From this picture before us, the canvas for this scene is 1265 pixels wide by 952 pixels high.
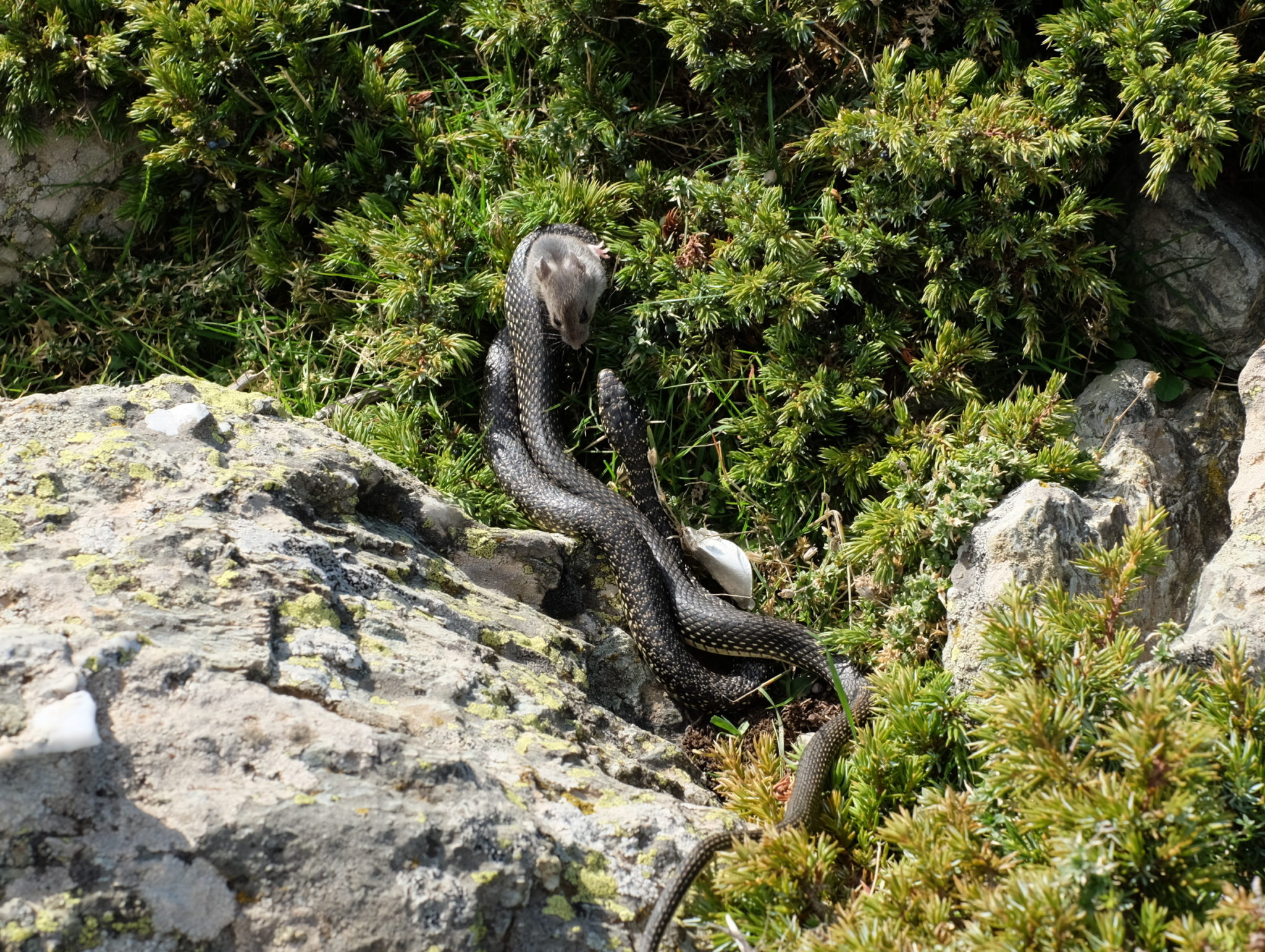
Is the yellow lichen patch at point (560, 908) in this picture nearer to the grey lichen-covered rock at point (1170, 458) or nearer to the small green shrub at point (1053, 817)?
the small green shrub at point (1053, 817)

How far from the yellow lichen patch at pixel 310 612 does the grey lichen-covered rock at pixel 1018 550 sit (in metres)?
2.38

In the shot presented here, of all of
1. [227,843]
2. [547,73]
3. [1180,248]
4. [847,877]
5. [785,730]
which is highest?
[547,73]

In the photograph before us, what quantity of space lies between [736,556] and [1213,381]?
2449 millimetres

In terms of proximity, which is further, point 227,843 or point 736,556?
point 736,556

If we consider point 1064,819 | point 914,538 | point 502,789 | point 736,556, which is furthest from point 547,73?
point 1064,819

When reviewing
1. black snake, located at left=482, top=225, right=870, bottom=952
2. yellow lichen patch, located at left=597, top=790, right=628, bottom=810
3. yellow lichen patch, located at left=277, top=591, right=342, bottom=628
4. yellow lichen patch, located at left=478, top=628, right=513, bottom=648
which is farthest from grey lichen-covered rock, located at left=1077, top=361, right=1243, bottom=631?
yellow lichen patch, located at left=277, top=591, right=342, bottom=628

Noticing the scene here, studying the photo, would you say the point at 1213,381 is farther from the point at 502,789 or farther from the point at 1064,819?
the point at 502,789

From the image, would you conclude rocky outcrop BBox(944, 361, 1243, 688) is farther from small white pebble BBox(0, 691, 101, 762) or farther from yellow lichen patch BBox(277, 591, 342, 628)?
small white pebble BBox(0, 691, 101, 762)

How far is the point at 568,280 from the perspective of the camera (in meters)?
5.27

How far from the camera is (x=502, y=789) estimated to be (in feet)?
9.75

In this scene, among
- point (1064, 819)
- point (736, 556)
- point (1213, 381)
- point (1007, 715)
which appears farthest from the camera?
point (736, 556)

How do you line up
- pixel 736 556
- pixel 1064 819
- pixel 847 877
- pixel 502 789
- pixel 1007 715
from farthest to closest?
1. pixel 736 556
2. pixel 847 877
3. pixel 502 789
4. pixel 1007 715
5. pixel 1064 819

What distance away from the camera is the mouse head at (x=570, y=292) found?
523 centimetres

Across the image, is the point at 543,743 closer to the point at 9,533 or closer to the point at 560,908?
the point at 560,908
